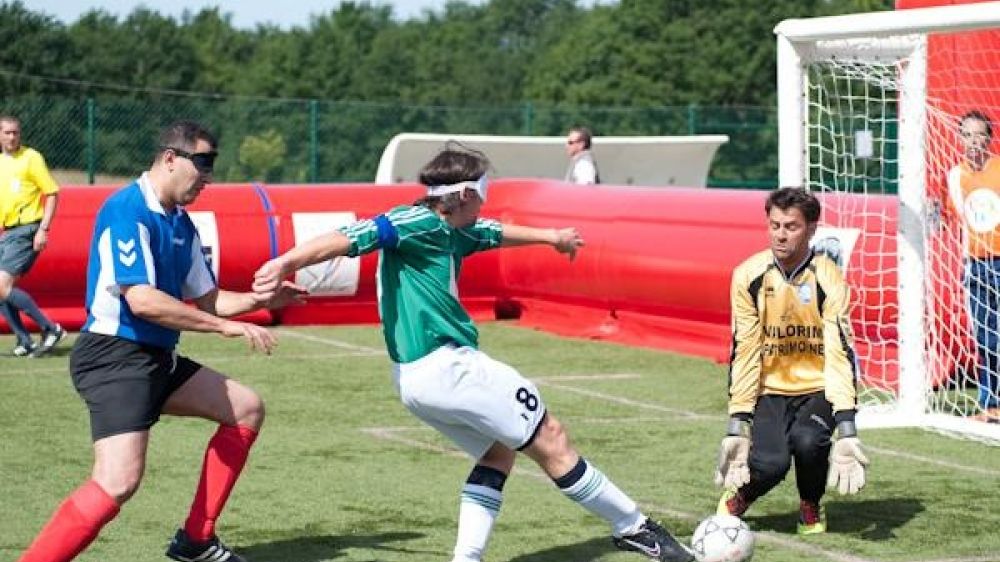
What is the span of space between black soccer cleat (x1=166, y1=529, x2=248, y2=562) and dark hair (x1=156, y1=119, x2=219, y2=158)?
1.59 metres

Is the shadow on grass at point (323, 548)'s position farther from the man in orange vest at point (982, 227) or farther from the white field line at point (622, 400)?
the man in orange vest at point (982, 227)

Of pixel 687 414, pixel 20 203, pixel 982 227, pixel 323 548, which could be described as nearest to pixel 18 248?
pixel 20 203

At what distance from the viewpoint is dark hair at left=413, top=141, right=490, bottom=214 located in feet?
24.6

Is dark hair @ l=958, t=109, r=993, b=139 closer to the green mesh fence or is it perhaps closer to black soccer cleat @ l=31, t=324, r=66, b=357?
black soccer cleat @ l=31, t=324, r=66, b=357

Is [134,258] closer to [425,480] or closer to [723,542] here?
[723,542]

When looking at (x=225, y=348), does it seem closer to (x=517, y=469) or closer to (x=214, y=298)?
(x=517, y=469)

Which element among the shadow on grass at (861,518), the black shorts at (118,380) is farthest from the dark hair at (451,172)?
the shadow on grass at (861,518)

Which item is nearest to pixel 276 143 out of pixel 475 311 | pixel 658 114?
pixel 658 114

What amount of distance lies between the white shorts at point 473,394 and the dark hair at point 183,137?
1.20 metres

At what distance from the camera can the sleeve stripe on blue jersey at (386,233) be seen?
7.31 m

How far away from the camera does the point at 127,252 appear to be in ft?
23.9

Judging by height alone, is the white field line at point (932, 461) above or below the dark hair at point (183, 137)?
below

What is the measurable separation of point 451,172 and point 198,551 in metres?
1.87

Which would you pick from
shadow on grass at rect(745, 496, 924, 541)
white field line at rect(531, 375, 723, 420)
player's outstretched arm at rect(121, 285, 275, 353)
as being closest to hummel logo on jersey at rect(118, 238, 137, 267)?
player's outstretched arm at rect(121, 285, 275, 353)
